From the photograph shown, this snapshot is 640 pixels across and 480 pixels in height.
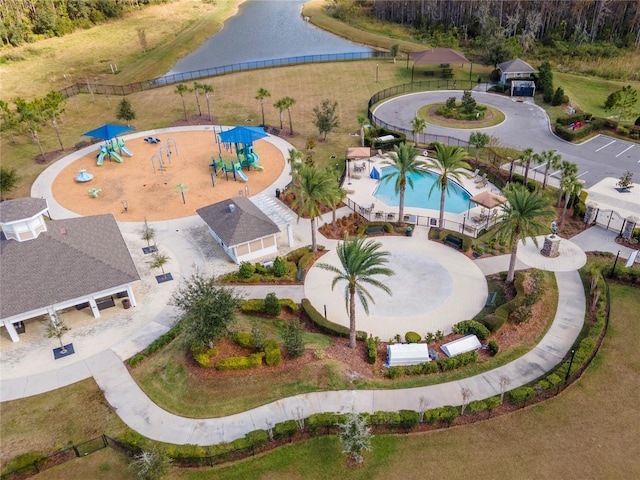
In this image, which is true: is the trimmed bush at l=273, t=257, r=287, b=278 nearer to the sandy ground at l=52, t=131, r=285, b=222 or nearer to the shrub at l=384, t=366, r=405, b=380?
the shrub at l=384, t=366, r=405, b=380

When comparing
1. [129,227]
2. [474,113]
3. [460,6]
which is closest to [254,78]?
[474,113]

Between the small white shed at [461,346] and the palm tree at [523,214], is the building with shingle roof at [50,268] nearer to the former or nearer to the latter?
the small white shed at [461,346]

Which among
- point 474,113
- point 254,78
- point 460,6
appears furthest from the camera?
point 460,6

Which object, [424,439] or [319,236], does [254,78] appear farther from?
[424,439]

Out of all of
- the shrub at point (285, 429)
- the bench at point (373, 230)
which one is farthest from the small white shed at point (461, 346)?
the bench at point (373, 230)

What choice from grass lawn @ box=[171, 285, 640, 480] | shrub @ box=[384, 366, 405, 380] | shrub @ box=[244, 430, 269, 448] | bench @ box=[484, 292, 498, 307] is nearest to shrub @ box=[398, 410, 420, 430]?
grass lawn @ box=[171, 285, 640, 480]

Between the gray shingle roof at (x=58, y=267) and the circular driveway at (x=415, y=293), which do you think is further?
the circular driveway at (x=415, y=293)
